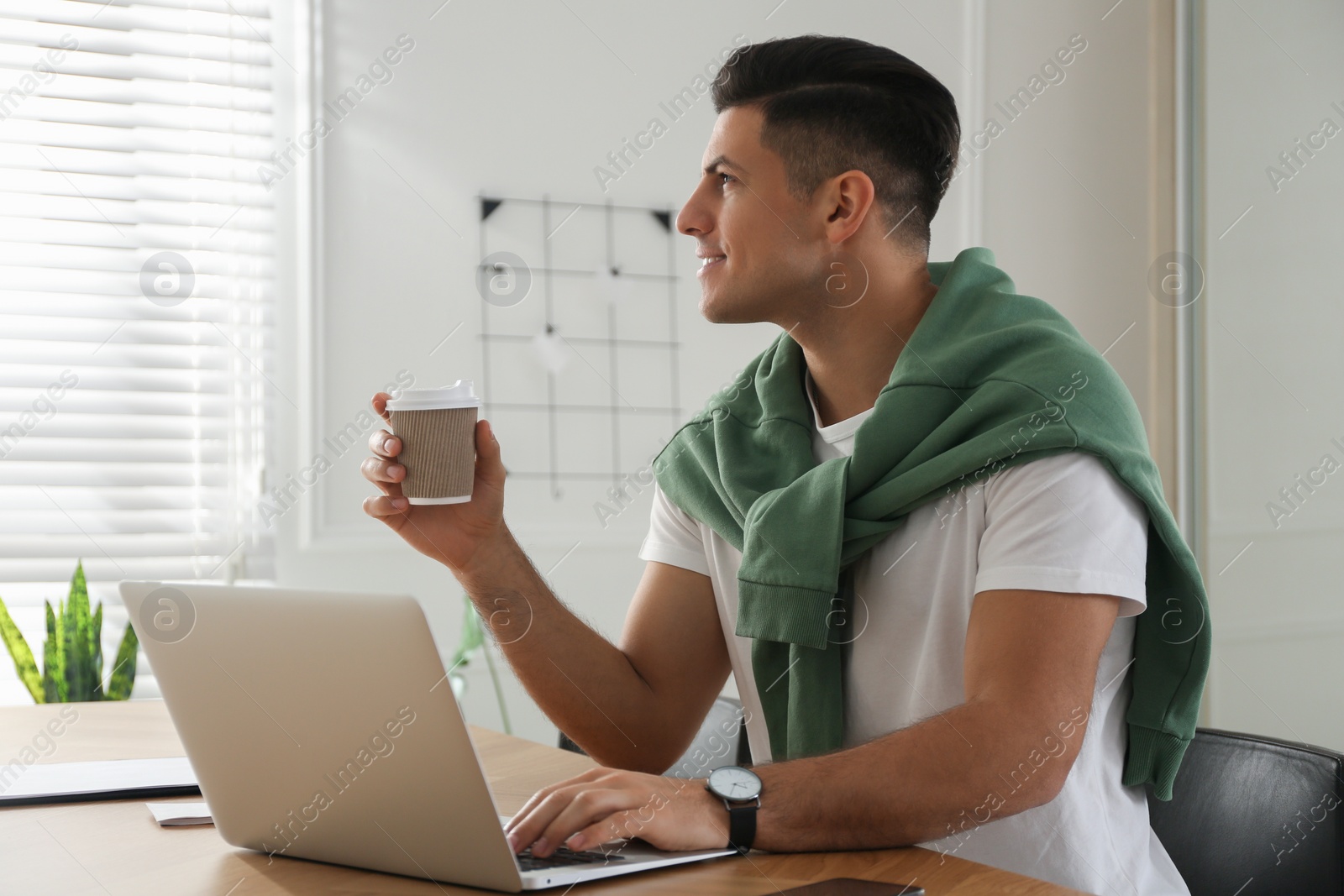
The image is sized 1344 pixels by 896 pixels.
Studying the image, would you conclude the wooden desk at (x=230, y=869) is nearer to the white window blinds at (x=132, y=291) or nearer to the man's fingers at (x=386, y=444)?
the man's fingers at (x=386, y=444)

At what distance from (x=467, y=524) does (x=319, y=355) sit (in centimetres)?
154

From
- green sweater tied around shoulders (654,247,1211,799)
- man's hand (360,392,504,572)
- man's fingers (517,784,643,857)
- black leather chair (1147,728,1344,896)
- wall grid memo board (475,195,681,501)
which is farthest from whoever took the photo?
wall grid memo board (475,195,681,501)

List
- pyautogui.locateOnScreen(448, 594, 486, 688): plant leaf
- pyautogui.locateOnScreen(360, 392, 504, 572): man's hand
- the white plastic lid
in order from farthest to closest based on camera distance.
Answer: pyautogui.locateOnScreen(448, 594, 486, 688): plant leaf → pyautogui.locateOnScreen(360, 392, 504, 572): man's hand → the white plastic lid

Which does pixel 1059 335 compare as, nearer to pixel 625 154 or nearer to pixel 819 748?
pixel 819 748

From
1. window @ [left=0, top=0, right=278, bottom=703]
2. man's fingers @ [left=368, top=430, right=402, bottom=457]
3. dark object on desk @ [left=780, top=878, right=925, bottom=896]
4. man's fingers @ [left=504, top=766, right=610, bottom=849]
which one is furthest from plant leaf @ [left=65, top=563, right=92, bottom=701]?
dark object on desk @ [left=780, top=878, right=925, bottom=896]

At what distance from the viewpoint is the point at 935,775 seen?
39.7 inches

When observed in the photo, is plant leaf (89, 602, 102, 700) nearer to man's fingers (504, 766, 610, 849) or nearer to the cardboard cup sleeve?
the cardboard cup sleeve

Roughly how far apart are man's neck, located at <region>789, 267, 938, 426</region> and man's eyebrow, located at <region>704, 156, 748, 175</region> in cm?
23

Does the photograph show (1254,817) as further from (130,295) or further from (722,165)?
(130,295)

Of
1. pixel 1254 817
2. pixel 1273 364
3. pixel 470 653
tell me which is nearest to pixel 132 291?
pixel 470 653

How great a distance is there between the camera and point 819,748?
4.35 feet

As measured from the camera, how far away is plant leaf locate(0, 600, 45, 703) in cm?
241

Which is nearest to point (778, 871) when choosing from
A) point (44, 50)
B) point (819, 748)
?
point (819, 748)

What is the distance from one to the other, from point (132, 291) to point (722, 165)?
1770mm
